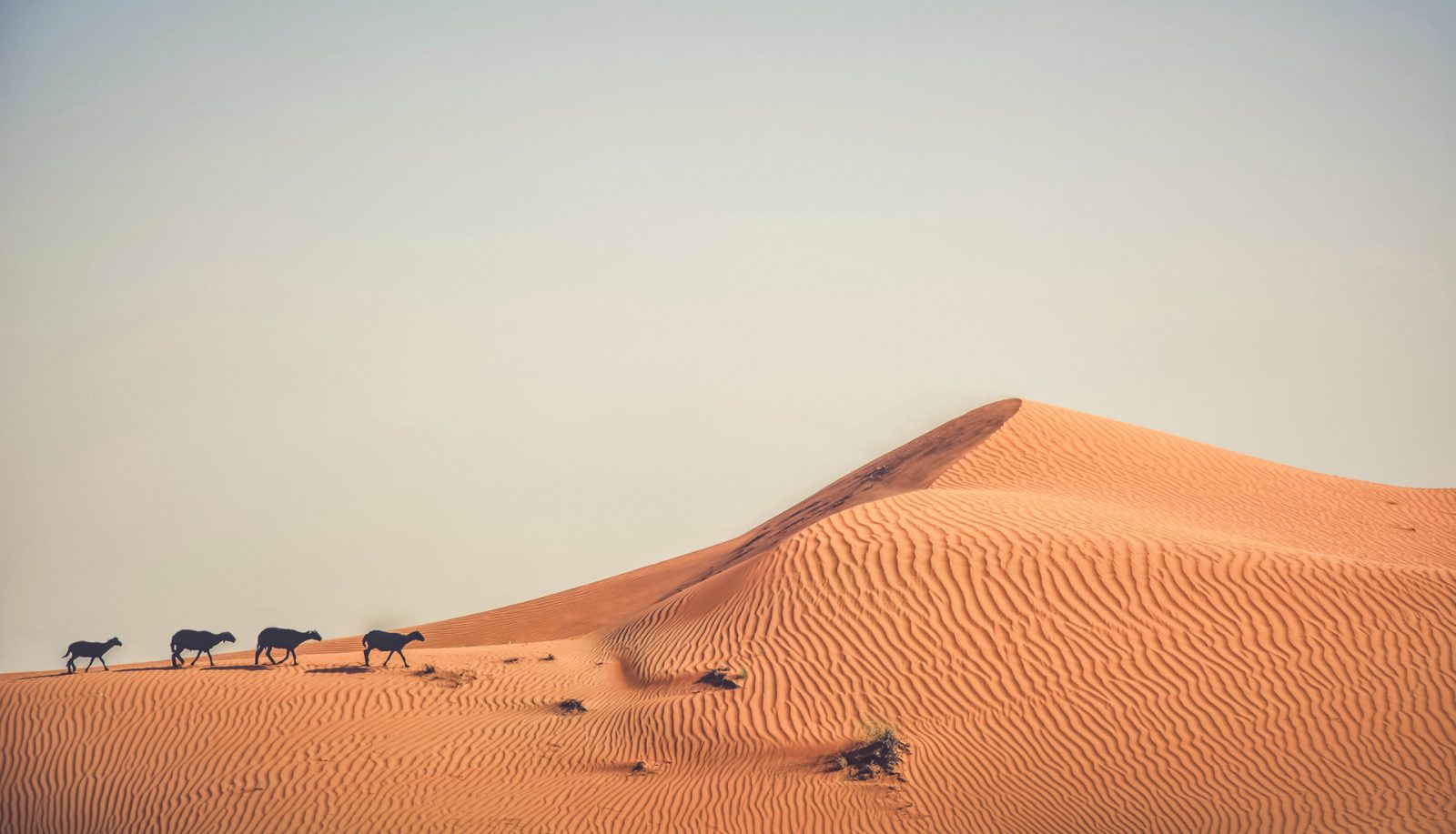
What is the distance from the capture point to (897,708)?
14977mm

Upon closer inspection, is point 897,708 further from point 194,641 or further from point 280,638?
point 194,641

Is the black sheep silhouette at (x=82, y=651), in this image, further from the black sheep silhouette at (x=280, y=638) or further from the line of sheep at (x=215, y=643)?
the black sheep silhouette at (x=280, y=638)

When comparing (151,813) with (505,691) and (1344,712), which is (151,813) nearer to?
(505,691)

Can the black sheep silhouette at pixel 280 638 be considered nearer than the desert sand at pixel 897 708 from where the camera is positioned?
No

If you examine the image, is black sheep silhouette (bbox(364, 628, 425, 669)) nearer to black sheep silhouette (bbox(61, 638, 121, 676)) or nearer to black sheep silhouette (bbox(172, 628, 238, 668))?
black sheep silhouette (bbox(172, 628, 238, 668))

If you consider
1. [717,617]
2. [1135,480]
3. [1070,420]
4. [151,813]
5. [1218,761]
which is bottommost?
[1218,761]

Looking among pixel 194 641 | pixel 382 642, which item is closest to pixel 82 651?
pixel 194 641

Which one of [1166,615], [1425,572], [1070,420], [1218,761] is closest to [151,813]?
[1218,761]

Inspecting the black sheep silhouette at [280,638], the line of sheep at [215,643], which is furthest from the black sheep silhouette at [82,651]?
the black sheep silhouette at [280,638]

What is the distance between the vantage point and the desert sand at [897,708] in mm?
12773

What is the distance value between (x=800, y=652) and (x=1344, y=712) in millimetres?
7978

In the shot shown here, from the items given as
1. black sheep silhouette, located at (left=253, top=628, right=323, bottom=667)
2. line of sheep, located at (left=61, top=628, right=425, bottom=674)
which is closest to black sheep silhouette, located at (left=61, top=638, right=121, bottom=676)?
line of sheep, located at (left=61, top=628, right=425, bottom=674)

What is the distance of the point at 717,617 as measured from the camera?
1873 cm

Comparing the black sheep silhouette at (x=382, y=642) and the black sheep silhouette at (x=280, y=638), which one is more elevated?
the black sheep silhouette at (x=280, y=638)
